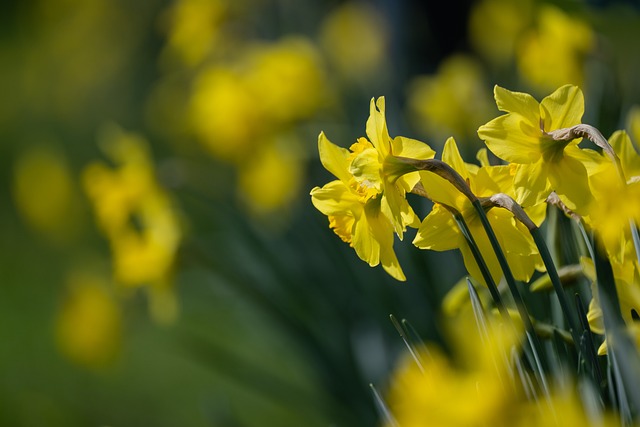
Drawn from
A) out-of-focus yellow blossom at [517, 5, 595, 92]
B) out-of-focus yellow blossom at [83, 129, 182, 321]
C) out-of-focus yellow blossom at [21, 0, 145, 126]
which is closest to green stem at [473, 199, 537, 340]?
out-of-focus yellow blossom at [517, 5, 595, 92]

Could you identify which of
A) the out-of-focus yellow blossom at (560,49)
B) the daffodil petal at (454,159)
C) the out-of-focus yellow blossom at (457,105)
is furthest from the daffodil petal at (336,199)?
the out-of-focus yellow blossom at (457,105)

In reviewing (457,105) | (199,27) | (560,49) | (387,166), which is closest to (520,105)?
(387,166)

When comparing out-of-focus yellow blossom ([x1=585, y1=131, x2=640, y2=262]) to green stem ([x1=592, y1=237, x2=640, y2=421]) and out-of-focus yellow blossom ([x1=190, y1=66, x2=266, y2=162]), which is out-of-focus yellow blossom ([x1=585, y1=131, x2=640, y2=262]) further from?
out-of-focus yellow blossom ([x1=190, y1=66, x2=266, y2=162])

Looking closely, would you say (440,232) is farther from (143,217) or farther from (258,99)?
(258,99)

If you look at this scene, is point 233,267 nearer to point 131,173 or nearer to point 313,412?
point 313,412

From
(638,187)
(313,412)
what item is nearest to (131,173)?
(313,412)

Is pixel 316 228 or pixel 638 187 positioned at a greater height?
pixel 638 187
